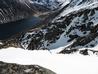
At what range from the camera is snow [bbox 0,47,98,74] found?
1424cm

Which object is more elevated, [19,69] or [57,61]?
[57,61]

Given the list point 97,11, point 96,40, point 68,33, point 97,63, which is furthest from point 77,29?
point 97,63

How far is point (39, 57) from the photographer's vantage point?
16141 mm

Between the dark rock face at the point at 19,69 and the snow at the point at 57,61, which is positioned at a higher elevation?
the snow at the point at 57,61

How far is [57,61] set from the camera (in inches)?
617

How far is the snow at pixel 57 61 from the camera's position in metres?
14.2

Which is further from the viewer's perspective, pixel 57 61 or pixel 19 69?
pixel 57 61

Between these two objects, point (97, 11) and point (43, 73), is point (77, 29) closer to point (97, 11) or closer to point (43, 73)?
point (97, 11)

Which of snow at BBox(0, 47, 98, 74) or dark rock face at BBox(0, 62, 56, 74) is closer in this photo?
dark rock face at BBox(0, 62, 56, 74)

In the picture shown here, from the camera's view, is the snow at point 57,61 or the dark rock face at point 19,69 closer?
the dark rock face at point 19,69

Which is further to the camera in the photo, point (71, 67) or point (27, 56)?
point (27, 56)

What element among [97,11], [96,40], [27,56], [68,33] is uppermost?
[97,11]

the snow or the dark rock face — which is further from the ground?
the snow

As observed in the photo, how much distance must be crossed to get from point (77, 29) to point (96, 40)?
4697 centimetres
